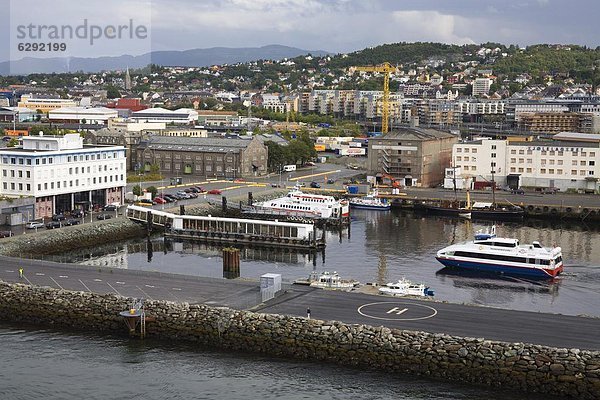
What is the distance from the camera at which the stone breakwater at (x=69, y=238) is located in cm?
2241

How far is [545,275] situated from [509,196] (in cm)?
1518

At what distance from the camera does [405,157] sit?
40.4 m

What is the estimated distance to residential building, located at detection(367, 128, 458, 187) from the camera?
40312mm

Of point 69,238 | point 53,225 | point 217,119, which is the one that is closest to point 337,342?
point 69,238

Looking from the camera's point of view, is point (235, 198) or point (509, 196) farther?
point (509, 196)

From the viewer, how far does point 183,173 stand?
42.2 m

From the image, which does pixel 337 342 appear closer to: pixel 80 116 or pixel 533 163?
pixel 533 163

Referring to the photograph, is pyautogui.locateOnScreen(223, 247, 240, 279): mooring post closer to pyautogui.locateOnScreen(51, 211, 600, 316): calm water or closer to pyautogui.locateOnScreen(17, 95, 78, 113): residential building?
pyautogui.locateOnScreen(51, 211, 600, 316): calm water

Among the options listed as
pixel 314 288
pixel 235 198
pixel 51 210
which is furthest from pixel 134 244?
pixel 314 288

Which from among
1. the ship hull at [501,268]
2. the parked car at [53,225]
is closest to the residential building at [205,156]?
the parked car at [53,225]

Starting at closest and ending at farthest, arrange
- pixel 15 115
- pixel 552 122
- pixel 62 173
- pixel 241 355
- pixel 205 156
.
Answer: pixel 241 355 → pixel 62 173 → pixel 205 156 → pixel 15 115 → pixel 552 122

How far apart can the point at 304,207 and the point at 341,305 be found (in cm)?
1519

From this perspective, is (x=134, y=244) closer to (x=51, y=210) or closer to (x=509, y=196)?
(x=51, y=210)

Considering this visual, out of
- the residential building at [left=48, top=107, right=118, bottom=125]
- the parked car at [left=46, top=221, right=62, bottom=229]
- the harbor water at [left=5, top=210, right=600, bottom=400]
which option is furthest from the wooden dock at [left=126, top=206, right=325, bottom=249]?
the residential building at [left=48, top=107, right=118, bottom=125]
